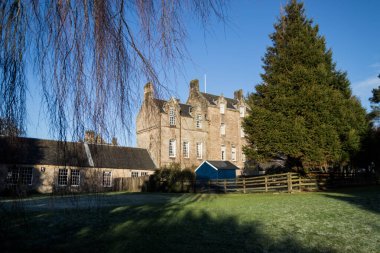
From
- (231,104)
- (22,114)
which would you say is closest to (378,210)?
(22,114)

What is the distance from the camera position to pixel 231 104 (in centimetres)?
4966

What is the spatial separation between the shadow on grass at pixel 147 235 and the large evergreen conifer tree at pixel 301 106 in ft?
48.8

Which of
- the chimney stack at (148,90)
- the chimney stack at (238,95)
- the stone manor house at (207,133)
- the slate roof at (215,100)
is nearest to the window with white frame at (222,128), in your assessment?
the stone manor house at (207,133)

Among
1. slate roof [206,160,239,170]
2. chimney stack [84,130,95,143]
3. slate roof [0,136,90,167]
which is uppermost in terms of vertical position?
slate roof [206,160,239,170]

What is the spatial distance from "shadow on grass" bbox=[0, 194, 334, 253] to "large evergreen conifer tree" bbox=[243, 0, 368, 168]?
585 inches

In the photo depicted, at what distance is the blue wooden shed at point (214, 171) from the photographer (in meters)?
38.7

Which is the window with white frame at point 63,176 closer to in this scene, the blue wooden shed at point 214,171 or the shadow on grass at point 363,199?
the shadow on grass at point 363,199

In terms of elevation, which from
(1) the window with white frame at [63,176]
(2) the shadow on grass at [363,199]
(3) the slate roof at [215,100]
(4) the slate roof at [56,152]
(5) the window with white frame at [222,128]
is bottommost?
(2) the shadow on grass at [363,199]

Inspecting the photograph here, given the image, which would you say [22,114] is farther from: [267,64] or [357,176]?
[357,176]

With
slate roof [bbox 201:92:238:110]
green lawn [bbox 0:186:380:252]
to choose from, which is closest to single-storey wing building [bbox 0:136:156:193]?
green lawn [bbox 0:186:380:252]

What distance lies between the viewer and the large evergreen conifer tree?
80.3 ft

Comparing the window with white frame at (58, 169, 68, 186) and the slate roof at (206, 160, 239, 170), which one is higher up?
the slate roof at (206, 160, 239, 170)

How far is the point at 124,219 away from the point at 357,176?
27582 mm

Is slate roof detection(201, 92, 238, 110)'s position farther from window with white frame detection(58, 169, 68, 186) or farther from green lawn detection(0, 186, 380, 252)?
window with white frame detection(58, 169, 68, 186)
